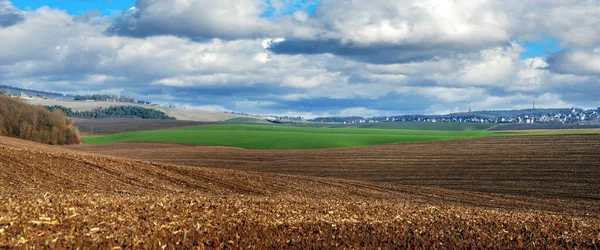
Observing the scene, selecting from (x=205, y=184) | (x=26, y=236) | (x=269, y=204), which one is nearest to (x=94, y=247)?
(x=26, y=236)

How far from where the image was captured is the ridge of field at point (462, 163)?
37.9m

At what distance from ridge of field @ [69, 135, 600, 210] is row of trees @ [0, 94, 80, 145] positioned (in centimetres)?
2279

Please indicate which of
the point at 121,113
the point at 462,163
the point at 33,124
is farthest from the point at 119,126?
the point at 462,163

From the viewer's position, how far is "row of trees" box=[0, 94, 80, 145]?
71.1 metres

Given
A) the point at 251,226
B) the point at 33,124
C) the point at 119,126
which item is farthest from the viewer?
the point at 119,126

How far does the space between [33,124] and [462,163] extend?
53.9 m

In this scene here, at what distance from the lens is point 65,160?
3088cm

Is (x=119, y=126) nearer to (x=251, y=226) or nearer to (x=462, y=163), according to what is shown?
(x=462, y=163)

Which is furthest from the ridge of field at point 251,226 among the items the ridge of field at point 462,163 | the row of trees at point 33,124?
the row of trees at point 33,124

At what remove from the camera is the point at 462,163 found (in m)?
47.0

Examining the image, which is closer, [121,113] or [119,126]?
[119,126]

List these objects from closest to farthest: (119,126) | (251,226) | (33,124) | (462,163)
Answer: (251,226) → (462,163) → (33,124) → (119,126)

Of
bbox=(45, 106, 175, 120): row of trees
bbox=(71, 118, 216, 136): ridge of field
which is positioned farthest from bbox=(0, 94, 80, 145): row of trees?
bbox=(45, 106, 175, 120): row of trees

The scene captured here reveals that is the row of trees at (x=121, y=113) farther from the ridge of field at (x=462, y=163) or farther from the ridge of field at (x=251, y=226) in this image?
the ridge of field at (x=251, y=226)
